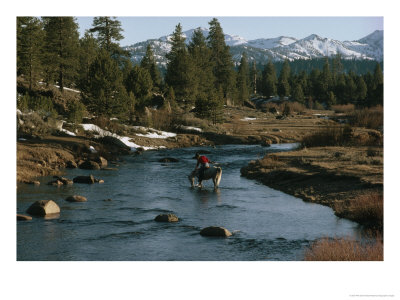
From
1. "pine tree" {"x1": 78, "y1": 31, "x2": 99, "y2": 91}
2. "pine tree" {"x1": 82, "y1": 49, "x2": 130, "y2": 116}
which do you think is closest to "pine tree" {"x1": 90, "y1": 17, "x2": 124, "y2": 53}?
"pine tree" {"x1": 78, "y1": 31, "x2": 99, "y2": 91}

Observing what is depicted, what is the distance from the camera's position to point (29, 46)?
163 feet

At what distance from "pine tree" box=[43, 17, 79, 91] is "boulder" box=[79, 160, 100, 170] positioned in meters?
31.3

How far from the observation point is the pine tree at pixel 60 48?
5909 centimetres

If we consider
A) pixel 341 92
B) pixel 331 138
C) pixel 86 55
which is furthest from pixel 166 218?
pixel 341 92

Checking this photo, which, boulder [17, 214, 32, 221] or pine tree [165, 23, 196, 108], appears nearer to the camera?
boulder [17, 214, 32, 221]

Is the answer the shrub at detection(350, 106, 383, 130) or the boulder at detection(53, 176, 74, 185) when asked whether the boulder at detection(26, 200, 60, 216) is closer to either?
the boulder at detection(53, 176, 74, 185)

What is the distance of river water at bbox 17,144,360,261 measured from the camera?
13.0 meters

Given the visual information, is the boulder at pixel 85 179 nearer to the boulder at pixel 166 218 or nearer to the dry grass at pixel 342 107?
the boulder at pixel 166 218

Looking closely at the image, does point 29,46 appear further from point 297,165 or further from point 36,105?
point 297,165

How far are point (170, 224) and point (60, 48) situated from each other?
50813mm

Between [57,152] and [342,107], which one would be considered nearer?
[57,152]
